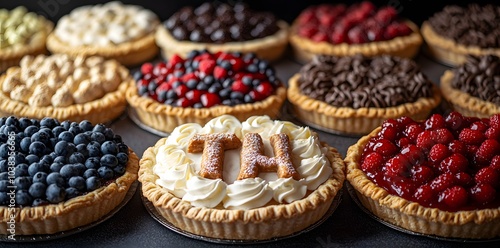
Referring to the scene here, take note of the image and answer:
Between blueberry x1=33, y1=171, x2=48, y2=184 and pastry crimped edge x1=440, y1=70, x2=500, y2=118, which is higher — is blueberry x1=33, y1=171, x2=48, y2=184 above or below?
above

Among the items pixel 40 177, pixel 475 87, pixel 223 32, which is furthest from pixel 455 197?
pixel 223 32

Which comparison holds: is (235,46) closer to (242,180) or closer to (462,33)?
(462,33)

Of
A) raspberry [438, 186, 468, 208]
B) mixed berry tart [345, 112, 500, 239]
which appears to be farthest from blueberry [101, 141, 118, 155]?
raspberry [438, 186, 468, 208]

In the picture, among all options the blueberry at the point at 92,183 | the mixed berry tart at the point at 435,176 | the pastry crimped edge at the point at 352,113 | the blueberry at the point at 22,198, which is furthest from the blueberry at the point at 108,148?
the pastry crimped edge at the point at 352,113

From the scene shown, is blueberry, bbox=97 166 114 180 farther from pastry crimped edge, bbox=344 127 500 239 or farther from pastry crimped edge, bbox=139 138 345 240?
pastry crimped edge, bbox=344 127 500 239

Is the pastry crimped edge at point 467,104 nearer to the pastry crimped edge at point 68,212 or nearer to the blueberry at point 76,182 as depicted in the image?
the pastry crimped edge at point 68,212

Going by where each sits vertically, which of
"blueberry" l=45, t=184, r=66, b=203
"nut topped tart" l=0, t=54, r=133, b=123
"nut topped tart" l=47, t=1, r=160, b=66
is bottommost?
"nut topped tart" l=47, t=1, r=160, b=66
